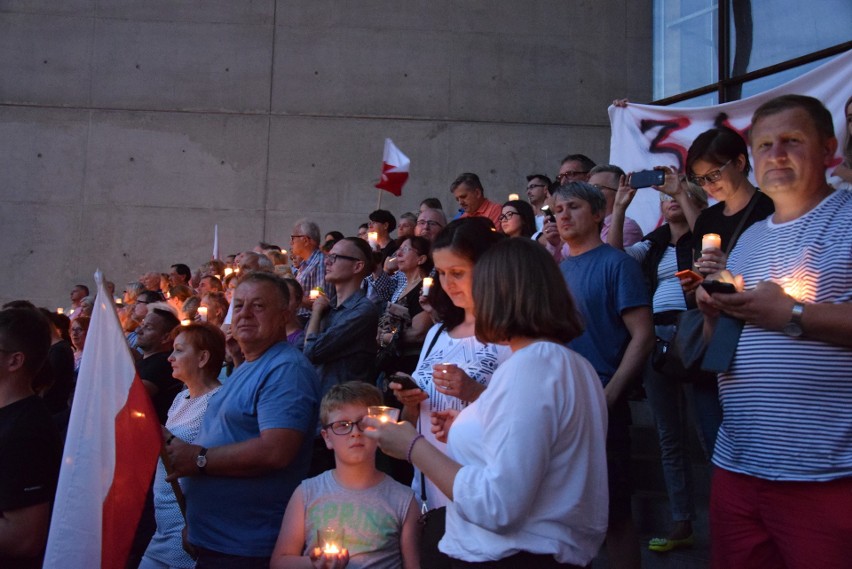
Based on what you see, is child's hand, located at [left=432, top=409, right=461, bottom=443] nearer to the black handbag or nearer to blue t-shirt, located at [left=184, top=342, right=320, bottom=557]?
the black handbag

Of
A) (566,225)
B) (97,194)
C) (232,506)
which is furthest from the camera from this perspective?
(97,194)

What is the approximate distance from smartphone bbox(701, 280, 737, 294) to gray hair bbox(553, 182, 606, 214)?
1.27 meters

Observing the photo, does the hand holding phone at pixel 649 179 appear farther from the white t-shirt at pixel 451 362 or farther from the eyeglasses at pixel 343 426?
the eyeglasses at pixel 343 426

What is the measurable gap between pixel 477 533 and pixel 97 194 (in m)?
10.8

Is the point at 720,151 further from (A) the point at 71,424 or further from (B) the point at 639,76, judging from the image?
(B) the point at 639,76

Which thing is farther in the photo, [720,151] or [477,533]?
[720,151]

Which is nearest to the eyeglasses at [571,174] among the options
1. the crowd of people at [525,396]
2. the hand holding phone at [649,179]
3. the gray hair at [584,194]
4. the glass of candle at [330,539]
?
the crowd of people at [525,396]

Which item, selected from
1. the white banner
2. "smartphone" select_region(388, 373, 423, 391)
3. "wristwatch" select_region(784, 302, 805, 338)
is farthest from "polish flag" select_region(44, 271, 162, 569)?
the white banner

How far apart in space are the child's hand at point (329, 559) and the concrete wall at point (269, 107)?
880 centimetres

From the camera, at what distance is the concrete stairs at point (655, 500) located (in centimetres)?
363

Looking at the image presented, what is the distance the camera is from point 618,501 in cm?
293

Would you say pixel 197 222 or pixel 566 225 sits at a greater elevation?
pixel 197 222

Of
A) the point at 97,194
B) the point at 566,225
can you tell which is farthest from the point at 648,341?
the point at 97,194

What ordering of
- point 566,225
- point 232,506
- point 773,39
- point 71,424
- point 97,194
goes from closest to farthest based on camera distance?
point 71,424, point 232,506, point 566,225, point 773,39, point 97,194
